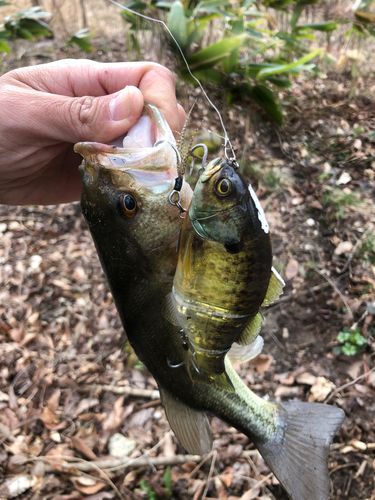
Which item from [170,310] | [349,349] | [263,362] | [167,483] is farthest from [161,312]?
[349,349]

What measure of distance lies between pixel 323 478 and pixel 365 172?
3633 mm

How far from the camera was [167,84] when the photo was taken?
1.88 meters

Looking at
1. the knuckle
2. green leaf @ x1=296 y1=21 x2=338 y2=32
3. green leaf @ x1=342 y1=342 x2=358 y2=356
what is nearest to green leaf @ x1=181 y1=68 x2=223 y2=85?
green leaf @ x1=296 y1=21 x2=338 y2=32

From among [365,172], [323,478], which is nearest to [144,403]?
[323,478]

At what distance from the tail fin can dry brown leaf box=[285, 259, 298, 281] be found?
1734 mm

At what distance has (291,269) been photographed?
3.50 metres

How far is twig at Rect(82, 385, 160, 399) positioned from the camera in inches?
115

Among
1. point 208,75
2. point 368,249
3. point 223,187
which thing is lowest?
point 368,249

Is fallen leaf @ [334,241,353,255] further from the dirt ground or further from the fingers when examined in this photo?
the fingers

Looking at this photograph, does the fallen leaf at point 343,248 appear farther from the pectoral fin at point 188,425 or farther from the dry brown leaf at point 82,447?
the dry brown leaf at point 82,447

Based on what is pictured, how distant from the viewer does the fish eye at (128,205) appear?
1286mm

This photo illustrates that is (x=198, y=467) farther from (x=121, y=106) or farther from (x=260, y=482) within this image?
(x=121, y=106)

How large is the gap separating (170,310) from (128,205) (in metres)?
0.46

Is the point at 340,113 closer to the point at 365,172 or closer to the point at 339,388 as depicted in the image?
the point at 365,172
